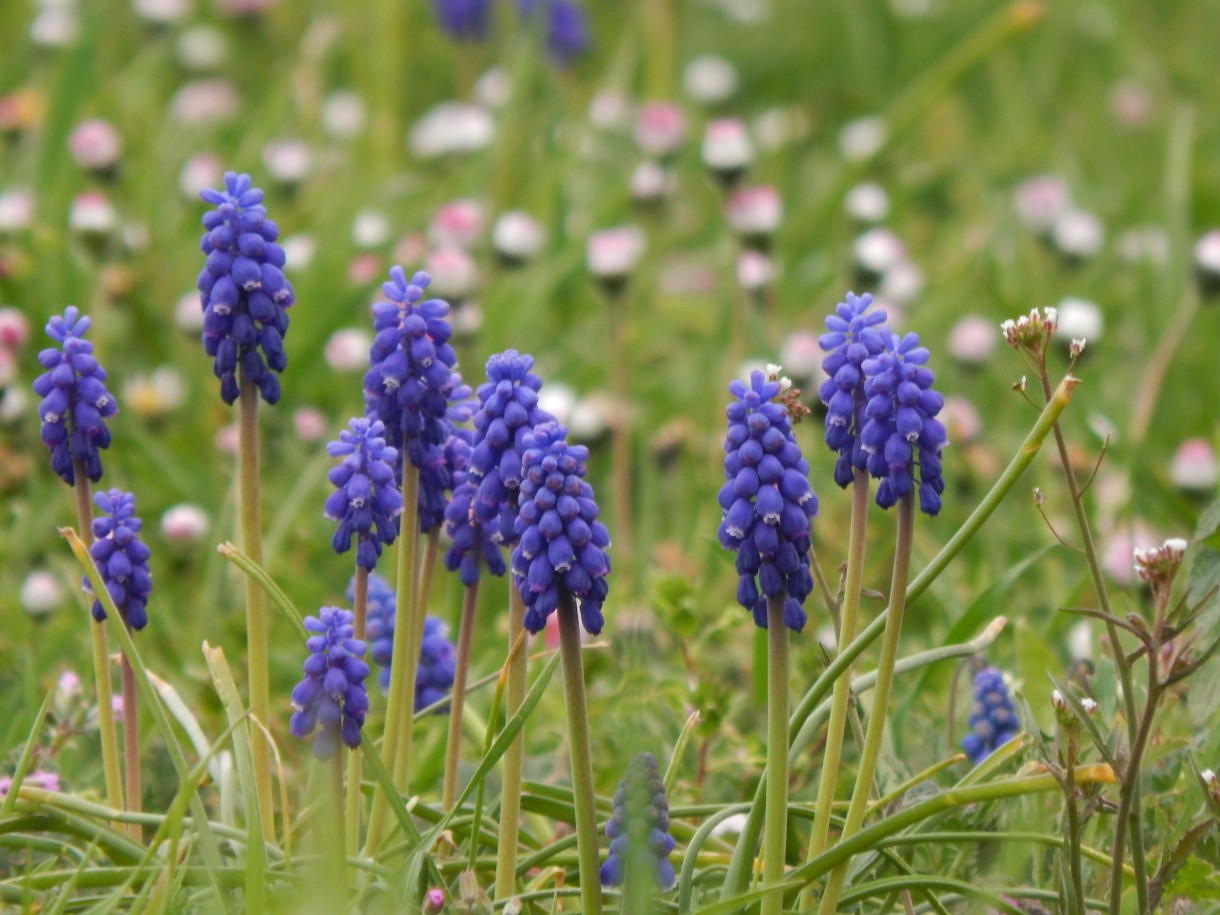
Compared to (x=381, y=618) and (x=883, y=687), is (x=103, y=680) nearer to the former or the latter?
(x=381, y=618)

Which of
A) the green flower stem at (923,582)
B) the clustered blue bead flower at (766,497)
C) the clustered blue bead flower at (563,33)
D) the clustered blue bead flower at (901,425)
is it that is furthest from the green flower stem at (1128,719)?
the clustered blue bead flower at (563,33)

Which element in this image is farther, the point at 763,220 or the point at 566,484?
the point at 763,220

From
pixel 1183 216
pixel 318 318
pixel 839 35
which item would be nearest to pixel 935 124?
pixel 839 35

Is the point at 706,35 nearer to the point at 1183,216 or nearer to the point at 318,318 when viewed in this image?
the point at 1183,216

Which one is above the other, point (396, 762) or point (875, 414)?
point (875, 414)

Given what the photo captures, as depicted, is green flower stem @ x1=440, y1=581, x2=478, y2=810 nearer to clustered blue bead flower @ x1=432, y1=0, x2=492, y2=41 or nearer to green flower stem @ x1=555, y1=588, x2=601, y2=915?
green flower stem @ x1=555, y1=588, x2=601, y2=915

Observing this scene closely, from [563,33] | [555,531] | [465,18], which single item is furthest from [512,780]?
[563,33]
